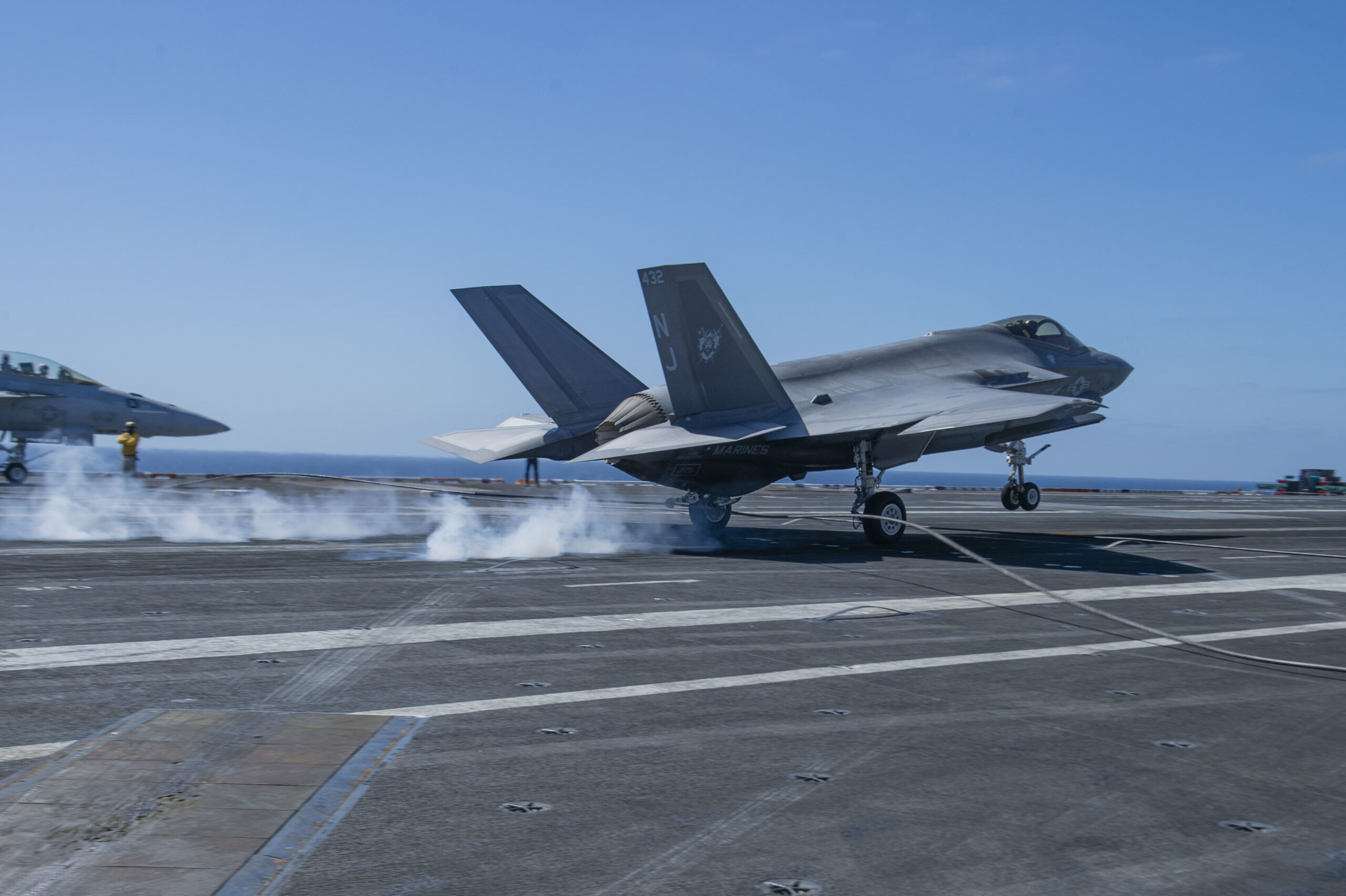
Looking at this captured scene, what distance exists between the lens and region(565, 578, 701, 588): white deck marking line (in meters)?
13.0

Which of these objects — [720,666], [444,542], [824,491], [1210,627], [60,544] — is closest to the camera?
[720,666]

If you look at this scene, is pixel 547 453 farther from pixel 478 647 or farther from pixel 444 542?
pixel 478 647

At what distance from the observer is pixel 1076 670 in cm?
855

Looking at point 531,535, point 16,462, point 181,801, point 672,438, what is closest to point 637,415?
point 672,438

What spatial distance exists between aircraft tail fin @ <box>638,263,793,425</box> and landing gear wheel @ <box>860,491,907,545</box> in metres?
2.95

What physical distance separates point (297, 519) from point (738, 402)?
1096cm

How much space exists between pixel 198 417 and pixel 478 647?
30.1 metres

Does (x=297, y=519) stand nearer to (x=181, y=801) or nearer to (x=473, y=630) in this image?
(x=473, y=630)

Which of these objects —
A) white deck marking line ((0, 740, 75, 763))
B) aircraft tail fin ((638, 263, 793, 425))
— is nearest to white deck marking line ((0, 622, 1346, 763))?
white deck marking line ((0, 740, 75, 763))

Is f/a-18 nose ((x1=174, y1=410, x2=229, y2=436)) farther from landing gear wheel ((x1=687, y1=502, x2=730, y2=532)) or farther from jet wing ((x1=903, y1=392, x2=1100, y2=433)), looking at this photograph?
jet wing ((x1=903, y1=392, x2=1100, y2=433))

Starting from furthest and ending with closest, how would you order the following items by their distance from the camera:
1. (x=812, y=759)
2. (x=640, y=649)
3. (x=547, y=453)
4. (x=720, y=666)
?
(x=547, y=453), (x=640, y=649), (x=720, y=666), (x=812, y=759)

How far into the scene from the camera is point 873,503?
2023cm

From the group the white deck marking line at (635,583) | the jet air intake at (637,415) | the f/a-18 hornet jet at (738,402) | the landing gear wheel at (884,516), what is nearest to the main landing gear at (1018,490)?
the f/a-18 hornet jet at (738,402)

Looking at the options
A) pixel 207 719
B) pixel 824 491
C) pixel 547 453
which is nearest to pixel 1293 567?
pixel 547 453
